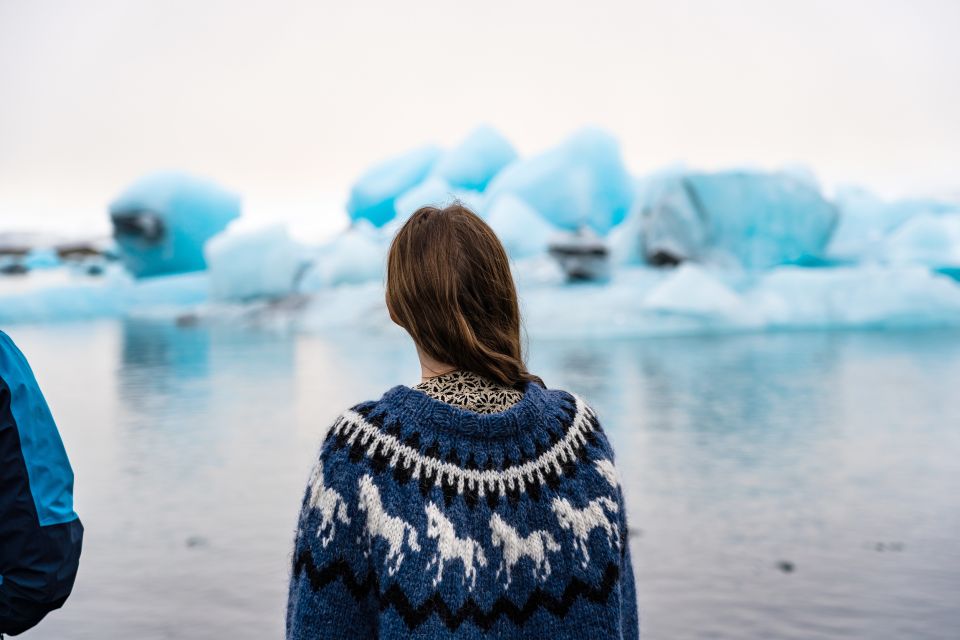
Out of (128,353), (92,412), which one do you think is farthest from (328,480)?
(128,353)

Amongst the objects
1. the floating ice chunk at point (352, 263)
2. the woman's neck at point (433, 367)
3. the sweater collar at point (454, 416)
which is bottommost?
the floating ice chunk at point (352, 263)

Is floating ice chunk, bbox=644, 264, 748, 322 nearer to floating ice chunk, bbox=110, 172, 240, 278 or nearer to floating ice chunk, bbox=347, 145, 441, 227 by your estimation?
floating ice chunk, bbox=347, 145, 441, 227

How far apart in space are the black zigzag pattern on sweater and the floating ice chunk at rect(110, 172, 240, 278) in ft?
65.1

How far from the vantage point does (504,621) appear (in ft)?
3.33

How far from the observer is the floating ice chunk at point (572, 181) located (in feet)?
62.5

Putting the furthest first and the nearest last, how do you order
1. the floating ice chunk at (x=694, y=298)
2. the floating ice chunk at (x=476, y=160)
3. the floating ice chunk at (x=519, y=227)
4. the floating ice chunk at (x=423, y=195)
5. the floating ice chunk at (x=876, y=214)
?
1. the floating ice chunk at (x=476, y=160)
2. the floating ice chunk at (x=423, y=195)
3. the floating ice chunk at (x=876, y=214)
4. the floating ice chunk at (x=519, y=227)
5. the floating ice chunk at (x=694, y=298)

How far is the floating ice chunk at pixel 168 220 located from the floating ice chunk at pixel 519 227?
23.0ft

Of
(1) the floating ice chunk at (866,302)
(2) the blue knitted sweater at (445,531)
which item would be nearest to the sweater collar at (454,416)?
(2) the blue knitted sweater at (445,531)

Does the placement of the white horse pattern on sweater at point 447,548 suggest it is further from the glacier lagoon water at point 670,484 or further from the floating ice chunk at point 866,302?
the floating ice chunk at point 866,302

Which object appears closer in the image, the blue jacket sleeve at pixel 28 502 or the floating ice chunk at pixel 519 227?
the blue jacket sleeve at pixel 28 502

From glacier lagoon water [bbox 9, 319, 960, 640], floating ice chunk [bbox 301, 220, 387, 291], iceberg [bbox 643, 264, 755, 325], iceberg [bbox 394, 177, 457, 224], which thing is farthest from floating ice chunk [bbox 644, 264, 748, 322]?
iceberg [bbox 394, 177, 457, 224]

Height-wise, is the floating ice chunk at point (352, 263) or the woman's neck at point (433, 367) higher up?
the woman's neck at point (433, 367)

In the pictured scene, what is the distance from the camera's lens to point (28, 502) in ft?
3.57

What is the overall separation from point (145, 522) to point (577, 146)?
644 inches
